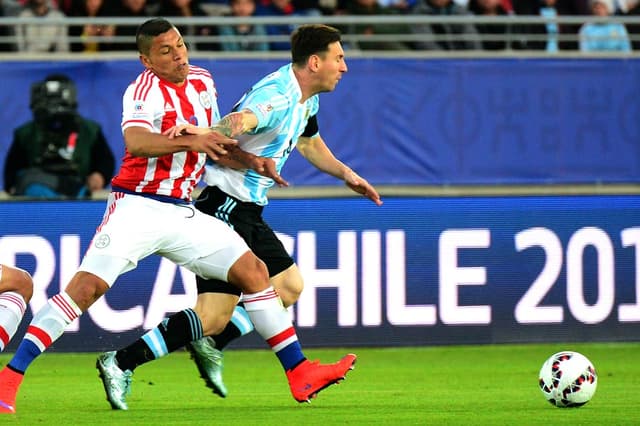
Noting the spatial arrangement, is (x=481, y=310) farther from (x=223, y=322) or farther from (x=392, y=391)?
(x=223, y=322)

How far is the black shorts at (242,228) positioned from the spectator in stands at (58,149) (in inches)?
186

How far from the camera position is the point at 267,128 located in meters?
7.93

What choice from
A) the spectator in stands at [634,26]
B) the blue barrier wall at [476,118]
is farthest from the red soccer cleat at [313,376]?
the spectator in stands at [634,26]

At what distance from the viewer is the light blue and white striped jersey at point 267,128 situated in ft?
25.6

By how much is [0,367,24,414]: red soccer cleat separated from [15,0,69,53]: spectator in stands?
795 cm

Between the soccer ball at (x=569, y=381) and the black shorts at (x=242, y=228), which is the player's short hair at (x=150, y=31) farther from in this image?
the soccer ball at (x=569, y=381)

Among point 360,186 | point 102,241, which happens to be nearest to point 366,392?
Result: point 360,186

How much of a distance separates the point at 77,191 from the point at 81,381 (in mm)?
3647

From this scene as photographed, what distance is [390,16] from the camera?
50.5ft

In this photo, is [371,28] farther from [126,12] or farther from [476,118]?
[126,12]

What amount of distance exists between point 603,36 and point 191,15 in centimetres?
466

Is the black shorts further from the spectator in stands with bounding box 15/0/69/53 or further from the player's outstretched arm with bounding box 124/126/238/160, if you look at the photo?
the spectator in stands with bounding box 15/0/69/53

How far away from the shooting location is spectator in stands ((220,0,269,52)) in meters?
15.3

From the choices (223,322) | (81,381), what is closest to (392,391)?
(223,322)
